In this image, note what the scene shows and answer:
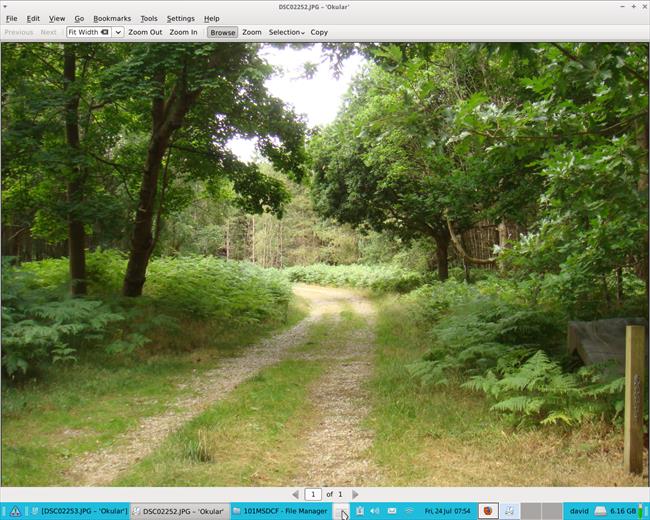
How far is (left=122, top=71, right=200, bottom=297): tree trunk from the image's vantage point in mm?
11602

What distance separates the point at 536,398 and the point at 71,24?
5753 mm

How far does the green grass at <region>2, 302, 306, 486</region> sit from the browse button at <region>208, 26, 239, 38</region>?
140 inches

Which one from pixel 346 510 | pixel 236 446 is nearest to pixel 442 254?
pixel 236 446

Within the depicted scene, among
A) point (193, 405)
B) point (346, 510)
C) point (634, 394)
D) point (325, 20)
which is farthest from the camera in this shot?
point (193, 405)

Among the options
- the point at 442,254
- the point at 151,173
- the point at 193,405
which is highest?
the point at 151,173

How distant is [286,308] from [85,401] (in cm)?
1185

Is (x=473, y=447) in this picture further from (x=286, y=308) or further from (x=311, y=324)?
(x=286, y=308)

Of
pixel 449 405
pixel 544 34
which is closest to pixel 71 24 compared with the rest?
pixel 544 34

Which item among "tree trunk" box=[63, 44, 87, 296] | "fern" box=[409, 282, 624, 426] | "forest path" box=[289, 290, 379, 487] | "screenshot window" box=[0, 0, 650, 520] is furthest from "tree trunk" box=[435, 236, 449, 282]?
"tree trunk" box=[63, 44, 87, 296]

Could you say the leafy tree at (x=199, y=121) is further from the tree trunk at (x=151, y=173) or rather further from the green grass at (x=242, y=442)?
the green grass at (x=242, y=442)

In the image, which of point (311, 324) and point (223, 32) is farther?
point (311, 324)

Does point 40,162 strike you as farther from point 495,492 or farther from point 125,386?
point 495,492

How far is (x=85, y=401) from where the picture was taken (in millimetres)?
7477

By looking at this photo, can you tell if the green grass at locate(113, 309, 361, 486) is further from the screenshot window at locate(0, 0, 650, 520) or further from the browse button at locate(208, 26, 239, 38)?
the browse button at locate(208, 26, 239, 38)
